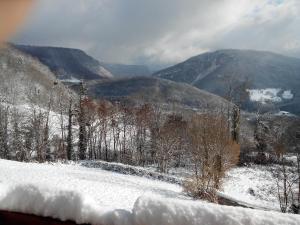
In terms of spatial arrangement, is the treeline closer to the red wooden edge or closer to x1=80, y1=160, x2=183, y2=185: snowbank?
x1=80, y1=160, x2=183, y2=185: snowbank

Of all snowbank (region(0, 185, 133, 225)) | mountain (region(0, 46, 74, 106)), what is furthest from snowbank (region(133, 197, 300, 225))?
mountain (region(0, 46, 74, 106))

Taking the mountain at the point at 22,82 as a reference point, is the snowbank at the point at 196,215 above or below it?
A: below

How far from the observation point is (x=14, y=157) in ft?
210

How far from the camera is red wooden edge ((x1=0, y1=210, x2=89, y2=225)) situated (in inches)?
111

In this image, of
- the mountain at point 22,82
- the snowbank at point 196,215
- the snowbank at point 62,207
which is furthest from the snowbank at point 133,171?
the mountain at point 22,82

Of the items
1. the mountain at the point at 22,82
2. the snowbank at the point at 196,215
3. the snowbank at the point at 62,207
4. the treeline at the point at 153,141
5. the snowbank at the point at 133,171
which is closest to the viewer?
the snowbank at the point at 196,215

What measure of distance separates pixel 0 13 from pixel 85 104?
6769cm

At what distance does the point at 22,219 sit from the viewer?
2.90m

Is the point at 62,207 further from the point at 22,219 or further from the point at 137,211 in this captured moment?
the point at 137,211

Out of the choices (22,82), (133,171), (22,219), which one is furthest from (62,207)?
(22,82)

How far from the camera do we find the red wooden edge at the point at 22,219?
2.82 m

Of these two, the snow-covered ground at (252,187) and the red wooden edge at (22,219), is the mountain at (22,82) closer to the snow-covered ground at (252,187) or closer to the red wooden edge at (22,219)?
the snow-covered ground at (252,187)

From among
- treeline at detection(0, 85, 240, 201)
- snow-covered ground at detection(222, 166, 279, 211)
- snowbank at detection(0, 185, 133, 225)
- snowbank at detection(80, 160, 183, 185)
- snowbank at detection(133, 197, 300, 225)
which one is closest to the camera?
snowbank at detection(133, 197, 300, 225)

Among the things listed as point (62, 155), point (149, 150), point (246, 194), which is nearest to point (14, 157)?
point (62, 155)
